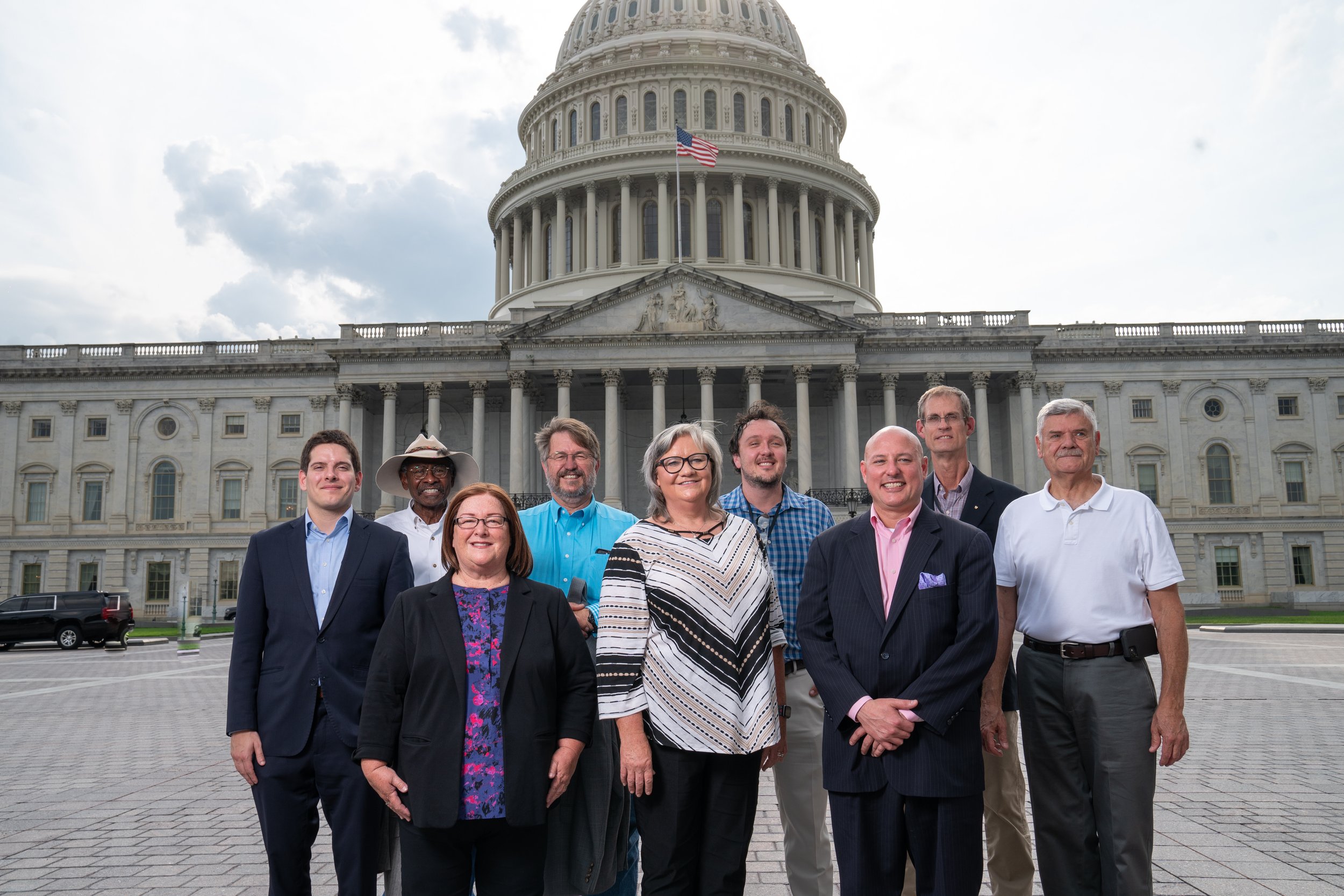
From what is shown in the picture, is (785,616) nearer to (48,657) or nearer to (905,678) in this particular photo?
(905,678)

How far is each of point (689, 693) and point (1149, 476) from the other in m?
54.2

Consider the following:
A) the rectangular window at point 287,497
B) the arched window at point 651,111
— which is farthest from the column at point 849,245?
the rectangular window at point 287,497

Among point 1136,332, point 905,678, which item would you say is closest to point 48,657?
point 905,678

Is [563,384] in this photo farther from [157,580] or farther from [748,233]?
[157,580]

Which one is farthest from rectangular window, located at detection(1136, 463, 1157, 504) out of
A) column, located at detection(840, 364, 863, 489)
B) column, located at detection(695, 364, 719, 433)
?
column, located at detection(695, 364, 719, 433)

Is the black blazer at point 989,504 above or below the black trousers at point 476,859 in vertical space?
above

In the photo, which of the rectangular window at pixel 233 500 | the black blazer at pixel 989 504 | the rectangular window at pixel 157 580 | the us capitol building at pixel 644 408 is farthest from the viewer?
the rectangular window at pixel 233 500

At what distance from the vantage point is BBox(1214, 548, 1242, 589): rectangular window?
52.2m

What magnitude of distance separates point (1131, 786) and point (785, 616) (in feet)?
7.85

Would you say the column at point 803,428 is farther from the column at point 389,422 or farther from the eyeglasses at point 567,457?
the eyeglasses at point 567,457

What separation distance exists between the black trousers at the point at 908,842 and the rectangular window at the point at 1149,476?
174ft

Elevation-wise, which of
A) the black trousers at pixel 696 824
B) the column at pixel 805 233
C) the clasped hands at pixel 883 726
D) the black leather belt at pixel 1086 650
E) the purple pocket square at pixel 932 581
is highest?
the column at pixel 805 233

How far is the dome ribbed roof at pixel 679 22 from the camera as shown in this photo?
70.3 meters

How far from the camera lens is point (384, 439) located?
50.2 meters
